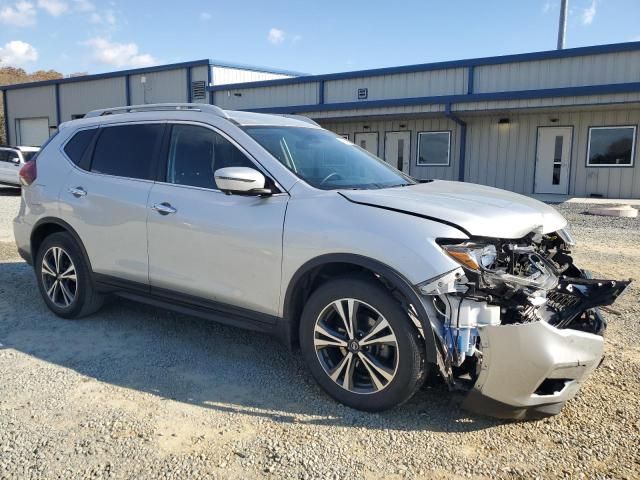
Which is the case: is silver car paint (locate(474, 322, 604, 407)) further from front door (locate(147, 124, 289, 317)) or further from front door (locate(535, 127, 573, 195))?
front door (locate(535, 127, 573, 195))

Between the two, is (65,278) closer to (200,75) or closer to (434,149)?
(434,149)

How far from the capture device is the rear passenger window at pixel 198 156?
4.00 meters

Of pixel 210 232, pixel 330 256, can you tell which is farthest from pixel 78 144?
pixel 330 256

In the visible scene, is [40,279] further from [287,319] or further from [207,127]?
[287,319]

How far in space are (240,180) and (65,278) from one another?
241 cm

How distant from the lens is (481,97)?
16.6 m

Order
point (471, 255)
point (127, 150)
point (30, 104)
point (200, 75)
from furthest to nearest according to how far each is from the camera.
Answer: point (30, 104) → point (200, 75) → point (127, 150) → point (471, 255)

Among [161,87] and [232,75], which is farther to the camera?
[161,87]

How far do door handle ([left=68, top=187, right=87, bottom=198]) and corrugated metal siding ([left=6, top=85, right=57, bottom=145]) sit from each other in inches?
1233

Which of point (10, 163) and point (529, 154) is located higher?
point (529, 154)

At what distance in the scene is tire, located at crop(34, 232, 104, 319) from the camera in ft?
16.0

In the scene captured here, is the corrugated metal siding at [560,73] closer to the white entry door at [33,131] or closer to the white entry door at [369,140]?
the white entry door at [369,140]

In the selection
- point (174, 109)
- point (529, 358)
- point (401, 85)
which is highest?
point (401, 85)

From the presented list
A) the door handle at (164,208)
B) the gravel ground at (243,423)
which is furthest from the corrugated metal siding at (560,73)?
the door handle at (164,208)
